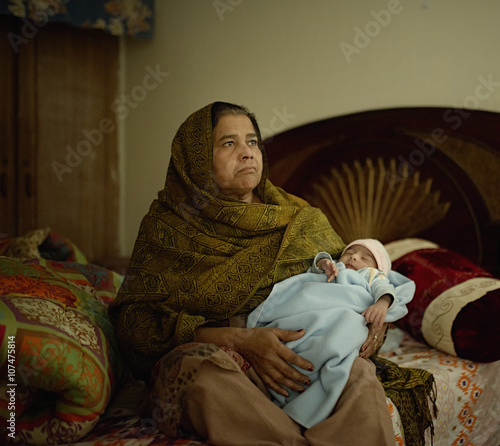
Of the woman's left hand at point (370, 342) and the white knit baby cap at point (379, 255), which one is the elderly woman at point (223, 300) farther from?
the white knit baby cap at point (379, 255)

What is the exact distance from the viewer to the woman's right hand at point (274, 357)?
1450 millimetres

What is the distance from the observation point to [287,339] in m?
1.50

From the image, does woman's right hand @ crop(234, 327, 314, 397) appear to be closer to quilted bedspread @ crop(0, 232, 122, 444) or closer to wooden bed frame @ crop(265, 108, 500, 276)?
quilted bedspread @ crop(0, 232, 122, 444)

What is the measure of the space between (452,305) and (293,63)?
5.21ft

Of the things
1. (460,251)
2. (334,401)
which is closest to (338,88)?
(460,251)

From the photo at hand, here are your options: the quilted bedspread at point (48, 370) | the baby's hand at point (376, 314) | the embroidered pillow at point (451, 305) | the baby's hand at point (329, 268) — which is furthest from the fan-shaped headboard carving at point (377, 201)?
the quilted bedspread at point (48, 370)

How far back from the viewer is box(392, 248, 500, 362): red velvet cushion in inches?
74.4

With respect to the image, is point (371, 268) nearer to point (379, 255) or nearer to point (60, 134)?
point (379, 255)

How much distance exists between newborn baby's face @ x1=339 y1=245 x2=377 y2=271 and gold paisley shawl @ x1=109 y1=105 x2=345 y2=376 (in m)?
0.11

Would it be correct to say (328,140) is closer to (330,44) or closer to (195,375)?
(330,44)

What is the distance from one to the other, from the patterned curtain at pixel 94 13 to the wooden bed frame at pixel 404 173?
43.5 inches

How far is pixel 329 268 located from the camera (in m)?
1.67

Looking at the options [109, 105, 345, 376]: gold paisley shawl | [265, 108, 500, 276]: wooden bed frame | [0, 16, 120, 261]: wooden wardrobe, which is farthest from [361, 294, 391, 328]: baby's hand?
[0, 16, 120, 261]: wooden wardrobe

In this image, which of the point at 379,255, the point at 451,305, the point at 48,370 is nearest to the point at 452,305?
the point at 451,305
